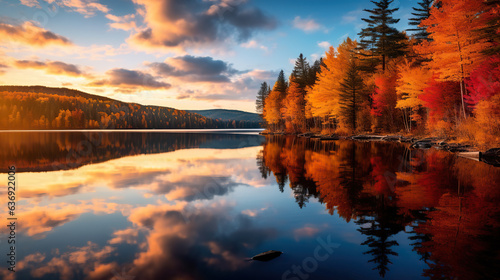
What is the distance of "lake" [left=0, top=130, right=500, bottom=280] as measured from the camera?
4.51 meters

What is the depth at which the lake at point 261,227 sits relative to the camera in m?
4.51

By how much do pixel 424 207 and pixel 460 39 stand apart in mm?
22879

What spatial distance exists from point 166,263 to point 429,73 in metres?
34.8

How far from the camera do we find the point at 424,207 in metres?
7.57

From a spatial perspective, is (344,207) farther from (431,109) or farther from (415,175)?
(431,109)

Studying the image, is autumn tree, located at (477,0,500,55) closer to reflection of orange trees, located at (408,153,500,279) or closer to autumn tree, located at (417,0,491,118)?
autumn tree, located at (417,0,491,118)

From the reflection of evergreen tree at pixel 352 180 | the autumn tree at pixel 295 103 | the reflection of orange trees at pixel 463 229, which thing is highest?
the autumn tree at pixel 295 103

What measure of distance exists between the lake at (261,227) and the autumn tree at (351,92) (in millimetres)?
30765

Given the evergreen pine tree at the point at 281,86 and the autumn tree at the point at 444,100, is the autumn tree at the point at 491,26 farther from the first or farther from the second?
the evergreen pine tree at the point at 281,86

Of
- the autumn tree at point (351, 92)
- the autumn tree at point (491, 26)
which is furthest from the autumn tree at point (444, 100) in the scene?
the autumn tree at point (351, 92)

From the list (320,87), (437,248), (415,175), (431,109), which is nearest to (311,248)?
(437,248)

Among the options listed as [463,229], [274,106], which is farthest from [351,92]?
[463,229]

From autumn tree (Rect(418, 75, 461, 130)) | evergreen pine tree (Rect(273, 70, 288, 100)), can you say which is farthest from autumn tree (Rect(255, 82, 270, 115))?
autumn tree (Rect(418, 75, 461, 130))

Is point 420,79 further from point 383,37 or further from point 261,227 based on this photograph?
point 261,227
